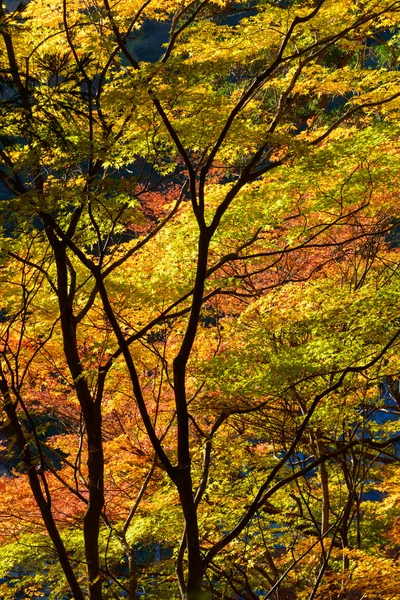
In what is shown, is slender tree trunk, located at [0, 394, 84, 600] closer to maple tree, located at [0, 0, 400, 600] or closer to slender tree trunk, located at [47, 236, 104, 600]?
maple tree, located at [0, 0, 400, 600]

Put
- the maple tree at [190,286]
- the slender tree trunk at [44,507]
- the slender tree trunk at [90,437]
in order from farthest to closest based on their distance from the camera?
the slender tree trunk at [90,437] → the maple tree at [190,286] → the slender tree trunk at [44,507]

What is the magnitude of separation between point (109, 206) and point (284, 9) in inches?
116

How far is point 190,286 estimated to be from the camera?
7.27 m

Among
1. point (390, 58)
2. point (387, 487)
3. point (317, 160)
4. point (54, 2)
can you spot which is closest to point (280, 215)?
point (317, 160)

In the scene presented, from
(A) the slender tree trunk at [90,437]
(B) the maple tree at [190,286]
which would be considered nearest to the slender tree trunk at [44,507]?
(B) the maple tree at [190,286]

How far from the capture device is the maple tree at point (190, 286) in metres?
4.82

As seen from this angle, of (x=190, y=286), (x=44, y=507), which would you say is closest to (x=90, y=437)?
(x=44, y=507)

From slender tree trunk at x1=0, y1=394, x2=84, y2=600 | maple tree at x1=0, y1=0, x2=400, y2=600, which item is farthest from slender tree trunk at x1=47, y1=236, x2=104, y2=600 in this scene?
slender tree trunk at x1=0, y1=394, x2=84, y2=600

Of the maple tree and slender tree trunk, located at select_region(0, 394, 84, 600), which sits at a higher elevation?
the maple tree

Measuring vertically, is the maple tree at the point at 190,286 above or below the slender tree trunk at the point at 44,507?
above

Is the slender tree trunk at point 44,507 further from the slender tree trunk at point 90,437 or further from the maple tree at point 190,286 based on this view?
the slender tree trunk at point 90,437

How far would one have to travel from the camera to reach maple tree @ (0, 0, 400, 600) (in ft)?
15.8

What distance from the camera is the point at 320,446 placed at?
26.6ft

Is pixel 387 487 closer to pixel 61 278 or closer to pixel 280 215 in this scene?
pixel 280 215
